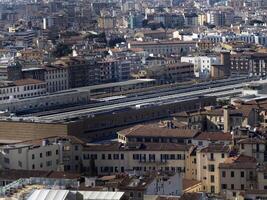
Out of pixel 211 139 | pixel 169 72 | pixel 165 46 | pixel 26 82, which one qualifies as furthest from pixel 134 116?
pixel 165 46

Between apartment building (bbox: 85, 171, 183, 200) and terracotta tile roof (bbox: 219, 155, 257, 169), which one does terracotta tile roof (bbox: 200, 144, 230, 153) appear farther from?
apartment building (bbox: 85, 171, 183, 200)

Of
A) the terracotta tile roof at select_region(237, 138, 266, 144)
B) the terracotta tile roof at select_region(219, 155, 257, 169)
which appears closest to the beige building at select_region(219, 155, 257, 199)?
the terracotta tile roof at select_region(219, 155, 257, 169)

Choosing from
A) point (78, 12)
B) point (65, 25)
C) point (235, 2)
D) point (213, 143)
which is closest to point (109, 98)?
point (213, 143)

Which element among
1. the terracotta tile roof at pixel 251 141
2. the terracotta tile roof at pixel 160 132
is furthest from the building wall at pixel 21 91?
the terracotta tile roof at pixel 251 141

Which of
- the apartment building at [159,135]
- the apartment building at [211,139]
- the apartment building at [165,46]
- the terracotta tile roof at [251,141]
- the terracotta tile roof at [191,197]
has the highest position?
the terracotta tile roof at [191,197]

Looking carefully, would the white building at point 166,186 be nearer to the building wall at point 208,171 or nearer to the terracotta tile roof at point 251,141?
the building wall at point 208,171

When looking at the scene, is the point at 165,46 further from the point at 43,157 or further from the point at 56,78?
the point at 43,157
